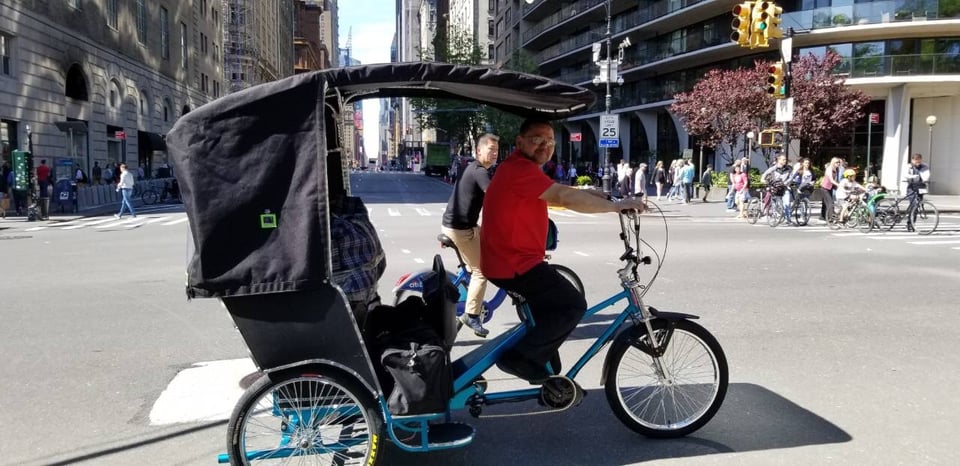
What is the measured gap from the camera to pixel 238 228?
331cm

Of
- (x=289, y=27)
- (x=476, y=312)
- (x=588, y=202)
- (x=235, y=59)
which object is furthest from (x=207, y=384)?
(x=289, y=27)

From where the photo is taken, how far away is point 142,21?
4081 cm

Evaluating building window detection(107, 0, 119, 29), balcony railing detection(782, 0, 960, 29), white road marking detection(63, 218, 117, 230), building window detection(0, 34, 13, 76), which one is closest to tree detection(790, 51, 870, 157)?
balcony railing detection(782, 0, 960, 29)

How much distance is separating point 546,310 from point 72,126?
106 feet

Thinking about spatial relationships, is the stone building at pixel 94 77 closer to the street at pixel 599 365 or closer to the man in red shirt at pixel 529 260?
the street at pixel 599 365

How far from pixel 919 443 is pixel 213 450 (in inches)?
161

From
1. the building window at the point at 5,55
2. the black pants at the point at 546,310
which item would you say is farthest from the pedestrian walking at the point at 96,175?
the black pants at the point at 546,310

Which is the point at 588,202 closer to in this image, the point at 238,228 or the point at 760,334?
the point at 238,228

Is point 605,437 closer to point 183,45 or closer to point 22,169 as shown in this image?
point 22,169

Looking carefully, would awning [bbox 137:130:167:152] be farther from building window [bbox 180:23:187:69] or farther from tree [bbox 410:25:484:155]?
tree [bbox 410:25:484:155]

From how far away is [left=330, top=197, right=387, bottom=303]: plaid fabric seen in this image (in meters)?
3.62

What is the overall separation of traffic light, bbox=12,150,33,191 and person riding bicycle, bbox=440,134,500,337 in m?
20.7

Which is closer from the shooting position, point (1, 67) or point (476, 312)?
point (476, 312)

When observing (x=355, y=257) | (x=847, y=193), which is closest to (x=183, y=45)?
(x=847, y=193)
